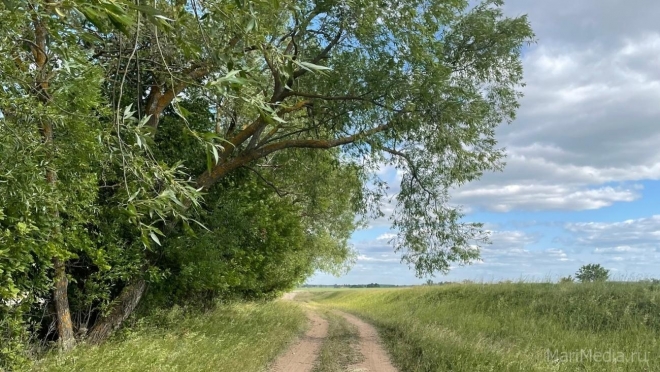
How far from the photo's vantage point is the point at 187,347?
28.8 ft

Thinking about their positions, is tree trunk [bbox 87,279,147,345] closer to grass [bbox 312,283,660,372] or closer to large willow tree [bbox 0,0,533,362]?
large willow tree [bbox 0,0,533,362]

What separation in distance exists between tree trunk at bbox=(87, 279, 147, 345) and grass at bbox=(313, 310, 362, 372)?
470 cm

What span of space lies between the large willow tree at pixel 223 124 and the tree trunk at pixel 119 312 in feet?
0.13

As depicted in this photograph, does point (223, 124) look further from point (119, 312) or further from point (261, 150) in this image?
point (119, 312)

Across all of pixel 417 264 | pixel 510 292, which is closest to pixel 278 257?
pixel 417 264


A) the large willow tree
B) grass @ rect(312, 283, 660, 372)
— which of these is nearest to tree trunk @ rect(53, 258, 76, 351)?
the large willow tree

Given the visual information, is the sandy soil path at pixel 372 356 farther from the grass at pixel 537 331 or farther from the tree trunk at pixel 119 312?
the tree trunk at pixel 119 312

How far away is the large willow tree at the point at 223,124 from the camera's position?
4246 mm

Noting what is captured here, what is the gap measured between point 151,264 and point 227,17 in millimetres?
9367

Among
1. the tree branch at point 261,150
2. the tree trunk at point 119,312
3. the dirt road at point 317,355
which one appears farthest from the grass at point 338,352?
the tree branch at point 261,150

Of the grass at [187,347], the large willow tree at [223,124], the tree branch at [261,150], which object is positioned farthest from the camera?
the tree branch at [261,150]

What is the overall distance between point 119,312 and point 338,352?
17.8 feet

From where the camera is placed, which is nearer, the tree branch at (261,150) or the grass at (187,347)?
the grass at (187,347)

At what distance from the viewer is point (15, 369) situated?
6.12 meters
